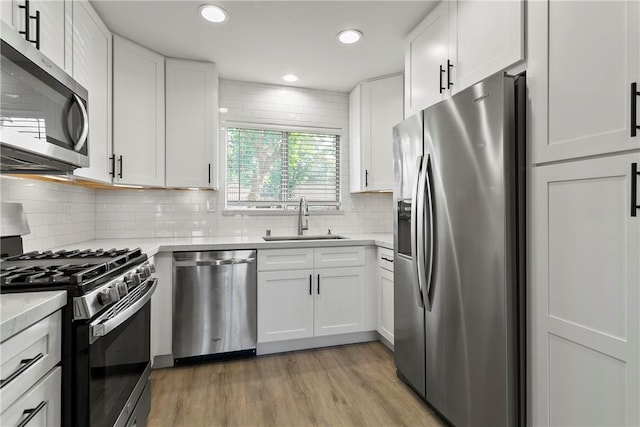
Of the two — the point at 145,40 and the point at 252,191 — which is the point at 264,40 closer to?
the point at 145,40

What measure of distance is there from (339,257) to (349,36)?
1.74 meters

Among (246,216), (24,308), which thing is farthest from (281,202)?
(24,308)

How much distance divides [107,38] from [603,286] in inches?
123

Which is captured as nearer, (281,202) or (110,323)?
(110,323)

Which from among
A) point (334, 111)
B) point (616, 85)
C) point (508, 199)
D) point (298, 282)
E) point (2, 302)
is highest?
point (334, 111)

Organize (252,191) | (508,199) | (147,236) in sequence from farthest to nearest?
(252,191) → (147,236) → (508,199)

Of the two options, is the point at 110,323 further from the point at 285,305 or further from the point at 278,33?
the point at 278,33

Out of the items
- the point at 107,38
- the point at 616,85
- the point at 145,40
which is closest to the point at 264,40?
the point at 145,40

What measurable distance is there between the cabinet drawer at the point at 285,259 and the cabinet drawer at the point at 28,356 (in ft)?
5.59

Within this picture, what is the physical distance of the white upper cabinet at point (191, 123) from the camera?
9.25 ft

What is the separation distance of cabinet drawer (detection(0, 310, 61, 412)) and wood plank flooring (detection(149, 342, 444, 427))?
3.77 feet

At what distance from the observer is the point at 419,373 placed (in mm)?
2045

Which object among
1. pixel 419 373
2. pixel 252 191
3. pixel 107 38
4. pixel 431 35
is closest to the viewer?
pixel 419 373

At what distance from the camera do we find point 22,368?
878mm
